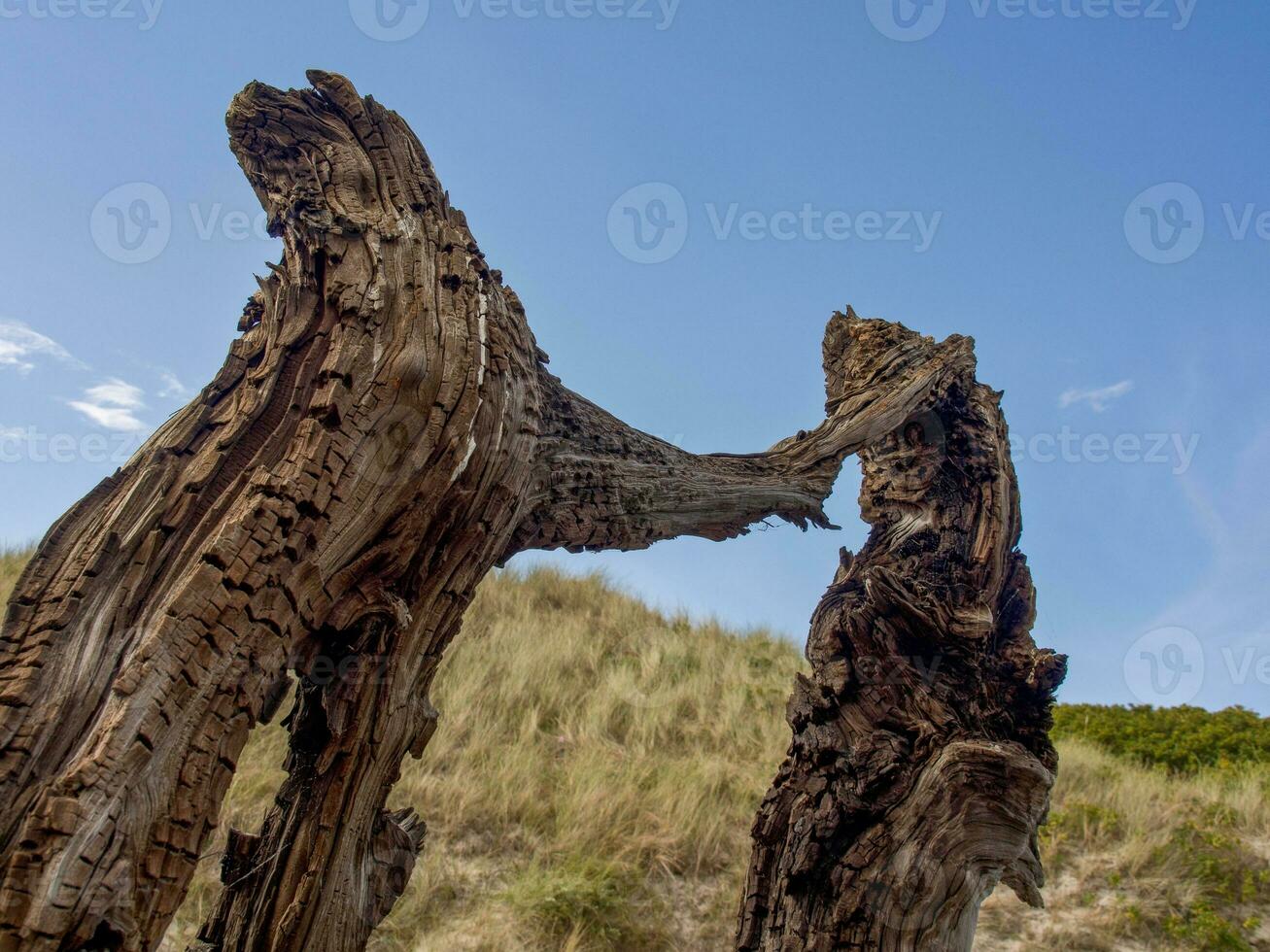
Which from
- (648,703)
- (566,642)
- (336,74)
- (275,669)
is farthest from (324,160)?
(566,642)

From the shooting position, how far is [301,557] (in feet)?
6.59

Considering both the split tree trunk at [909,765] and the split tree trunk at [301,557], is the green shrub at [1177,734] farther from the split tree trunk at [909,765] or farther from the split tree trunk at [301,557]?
the split tree trunk at [301,557]

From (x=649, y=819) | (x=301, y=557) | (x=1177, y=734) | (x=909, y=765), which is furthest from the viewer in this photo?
(x=1177, y=734)

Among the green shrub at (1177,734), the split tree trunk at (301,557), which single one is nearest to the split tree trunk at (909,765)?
the split tree trunk at (301,557)

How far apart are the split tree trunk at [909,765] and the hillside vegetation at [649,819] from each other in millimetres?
2328

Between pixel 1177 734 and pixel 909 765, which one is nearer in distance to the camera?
pixel 909 765

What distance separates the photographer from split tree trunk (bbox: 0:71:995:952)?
167cm

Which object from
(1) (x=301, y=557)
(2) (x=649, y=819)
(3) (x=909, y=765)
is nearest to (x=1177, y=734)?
(2) (x=649, y=819)

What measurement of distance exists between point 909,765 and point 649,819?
11.2 feet

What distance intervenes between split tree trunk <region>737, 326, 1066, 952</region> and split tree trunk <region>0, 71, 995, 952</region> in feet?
3.54

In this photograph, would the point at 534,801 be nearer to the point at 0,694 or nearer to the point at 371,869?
the point at 371,869

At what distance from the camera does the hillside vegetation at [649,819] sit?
518cm

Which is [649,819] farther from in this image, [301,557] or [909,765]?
[301,557]

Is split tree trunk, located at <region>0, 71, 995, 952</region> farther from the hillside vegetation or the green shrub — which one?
the green shrub
